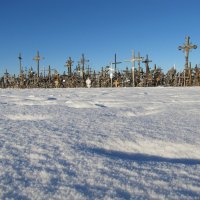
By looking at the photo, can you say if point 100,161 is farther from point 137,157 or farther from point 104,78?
point 104,78

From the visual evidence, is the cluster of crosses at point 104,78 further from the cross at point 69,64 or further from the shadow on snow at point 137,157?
the shadow on snow at point 137,157

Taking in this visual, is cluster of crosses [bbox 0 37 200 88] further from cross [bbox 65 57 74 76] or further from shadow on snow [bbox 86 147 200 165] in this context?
shadow on snow [bbox 86 147 200 165]

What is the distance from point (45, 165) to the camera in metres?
1.04

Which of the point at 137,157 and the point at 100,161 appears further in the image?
the point at 137,157

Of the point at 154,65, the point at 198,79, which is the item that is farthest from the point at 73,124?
the point at 154,65

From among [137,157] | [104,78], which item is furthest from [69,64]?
[137,157]

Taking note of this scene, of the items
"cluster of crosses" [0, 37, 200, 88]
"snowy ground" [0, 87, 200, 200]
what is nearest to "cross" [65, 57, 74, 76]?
"cluster of crosses" [0, 37, 200, 88]

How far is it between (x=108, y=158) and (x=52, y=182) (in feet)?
1.01

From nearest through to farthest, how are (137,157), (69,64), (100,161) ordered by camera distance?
(100,161) < (137,157) < (69,64)

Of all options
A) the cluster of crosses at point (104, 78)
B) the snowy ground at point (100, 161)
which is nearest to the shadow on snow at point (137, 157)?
the snowy ground at point (100, 161)

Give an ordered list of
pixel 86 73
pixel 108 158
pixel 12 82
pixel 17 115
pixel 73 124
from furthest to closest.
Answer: pixel 12 82 < pixel 86 73 < pixel 17 115 < pixel 73 124 < pixel 108 158

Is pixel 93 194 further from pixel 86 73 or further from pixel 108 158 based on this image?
pixel 86 73

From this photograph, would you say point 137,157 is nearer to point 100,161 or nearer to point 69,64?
point 100,161

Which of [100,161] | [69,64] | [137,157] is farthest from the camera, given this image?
[69,64]
